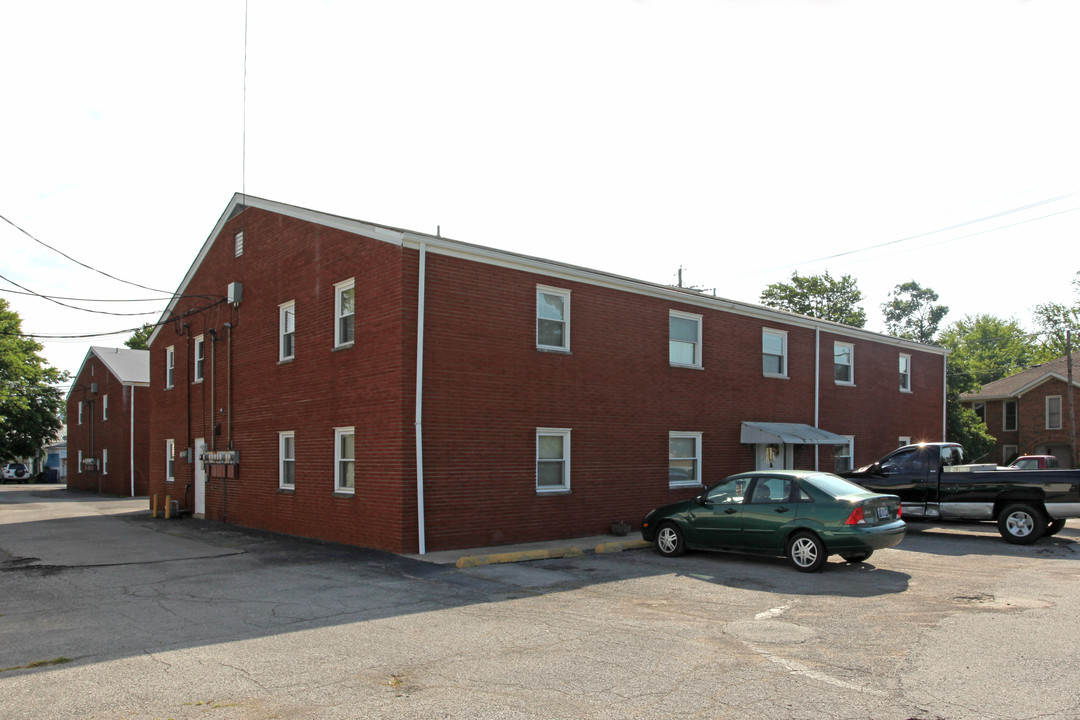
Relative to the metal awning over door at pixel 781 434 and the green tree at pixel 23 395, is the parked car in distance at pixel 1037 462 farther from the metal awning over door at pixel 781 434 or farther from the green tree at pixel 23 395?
the green tree at pixel 23 395

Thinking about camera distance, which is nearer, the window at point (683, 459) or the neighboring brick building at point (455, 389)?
the neighboring brick building at point (455, 389)

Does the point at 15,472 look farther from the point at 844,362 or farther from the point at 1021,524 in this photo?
the point at 1021,524

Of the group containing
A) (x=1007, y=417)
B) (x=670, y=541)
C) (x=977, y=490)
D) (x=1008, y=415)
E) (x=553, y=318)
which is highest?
(x=553, y=318)

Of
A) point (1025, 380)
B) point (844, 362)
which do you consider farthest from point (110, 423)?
point (1025, 380)

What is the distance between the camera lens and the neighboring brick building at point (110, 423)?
3791 centimetres

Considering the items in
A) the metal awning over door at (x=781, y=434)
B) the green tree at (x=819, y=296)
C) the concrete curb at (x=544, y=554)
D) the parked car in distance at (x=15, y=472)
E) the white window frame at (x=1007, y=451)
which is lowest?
the parked car in distance at (x=15, y=472)

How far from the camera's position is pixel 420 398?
1382 centimetres

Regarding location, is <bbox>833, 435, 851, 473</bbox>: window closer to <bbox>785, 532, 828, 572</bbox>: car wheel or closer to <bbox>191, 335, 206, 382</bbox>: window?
<bbox>785, 532, 828, 572</bbox>: car wheel

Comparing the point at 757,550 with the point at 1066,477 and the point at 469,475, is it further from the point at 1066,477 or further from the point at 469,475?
the point at 1066,477

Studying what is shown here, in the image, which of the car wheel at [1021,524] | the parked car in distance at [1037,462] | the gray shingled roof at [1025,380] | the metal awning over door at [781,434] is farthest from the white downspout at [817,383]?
the gray shingled roof at [1025,380]

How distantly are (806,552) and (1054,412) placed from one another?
131ft

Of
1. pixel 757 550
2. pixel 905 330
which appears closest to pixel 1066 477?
pixel 757 550

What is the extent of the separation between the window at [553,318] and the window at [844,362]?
36.4 feet

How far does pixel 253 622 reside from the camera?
8.73 meters
